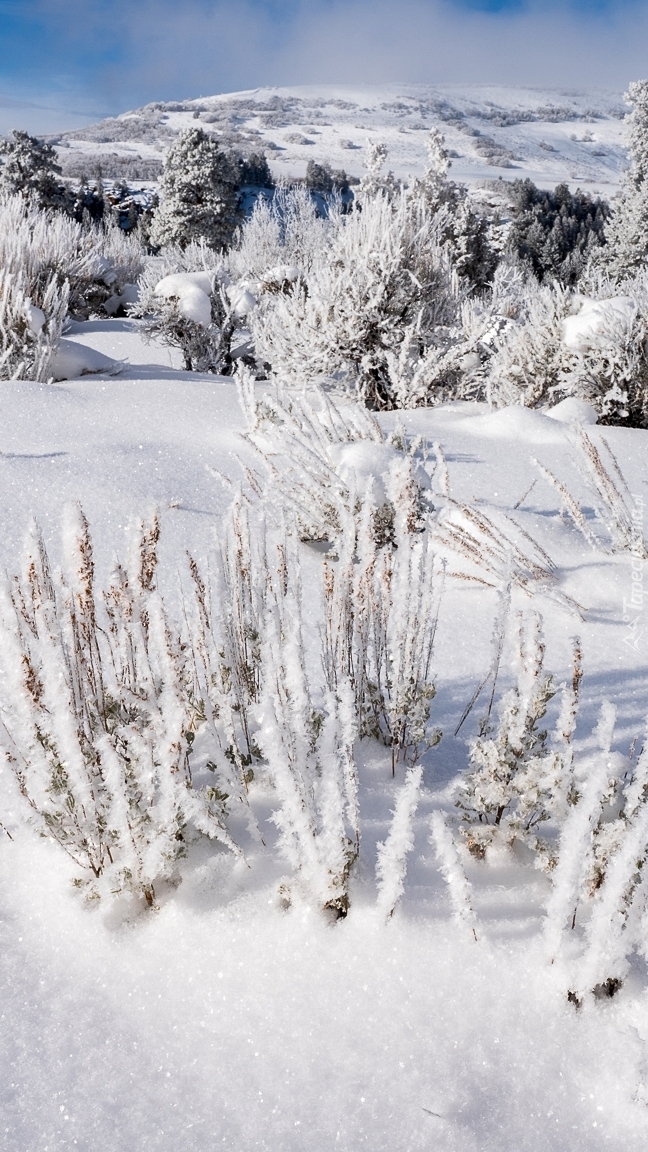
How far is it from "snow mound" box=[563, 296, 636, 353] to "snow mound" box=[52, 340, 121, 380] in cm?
353

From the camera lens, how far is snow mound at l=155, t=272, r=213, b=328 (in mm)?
6672

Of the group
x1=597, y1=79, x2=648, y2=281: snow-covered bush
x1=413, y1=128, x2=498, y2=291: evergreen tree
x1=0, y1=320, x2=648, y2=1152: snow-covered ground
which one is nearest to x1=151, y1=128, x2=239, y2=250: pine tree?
x1=413, y1=128, x2=498, y2=291: evergreen tree

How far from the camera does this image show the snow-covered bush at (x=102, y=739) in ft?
3.91

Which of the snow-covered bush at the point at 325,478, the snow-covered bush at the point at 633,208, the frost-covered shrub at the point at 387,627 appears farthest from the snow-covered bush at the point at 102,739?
the snow-covered bush at the point at 633,208

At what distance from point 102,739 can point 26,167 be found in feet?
81.9

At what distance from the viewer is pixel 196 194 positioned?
833 inches

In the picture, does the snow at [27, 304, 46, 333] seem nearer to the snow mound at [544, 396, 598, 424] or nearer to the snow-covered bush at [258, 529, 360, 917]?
the snow mound at [544, 396, 598, 424]

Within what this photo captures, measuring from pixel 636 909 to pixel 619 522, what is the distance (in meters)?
1.88

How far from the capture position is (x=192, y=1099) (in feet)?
3.30

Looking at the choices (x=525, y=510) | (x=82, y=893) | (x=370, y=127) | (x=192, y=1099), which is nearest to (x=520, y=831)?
(x=192, y=1099)

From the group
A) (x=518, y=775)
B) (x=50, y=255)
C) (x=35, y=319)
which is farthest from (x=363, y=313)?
(x=518, y=775)

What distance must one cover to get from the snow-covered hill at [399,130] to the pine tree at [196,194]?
25799 millimetres

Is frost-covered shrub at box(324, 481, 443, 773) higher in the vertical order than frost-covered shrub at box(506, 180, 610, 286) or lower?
higher

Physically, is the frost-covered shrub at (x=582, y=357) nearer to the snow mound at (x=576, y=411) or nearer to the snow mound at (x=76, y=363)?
A: the snow mound at (x=576, y=411)
